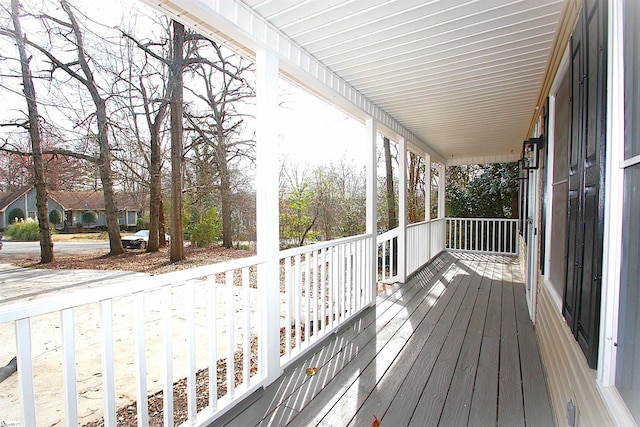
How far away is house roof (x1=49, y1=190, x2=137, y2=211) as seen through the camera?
5.38ft

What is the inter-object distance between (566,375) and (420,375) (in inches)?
38.5

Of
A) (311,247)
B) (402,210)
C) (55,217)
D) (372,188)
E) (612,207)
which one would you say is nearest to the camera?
(612,207)

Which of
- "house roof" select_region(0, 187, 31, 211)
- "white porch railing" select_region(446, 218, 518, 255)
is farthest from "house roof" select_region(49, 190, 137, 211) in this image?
"white porch railing" select_region(446, 218, 518, 255)

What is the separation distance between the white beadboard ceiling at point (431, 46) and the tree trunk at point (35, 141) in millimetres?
1167

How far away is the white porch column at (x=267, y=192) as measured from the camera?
2.17m

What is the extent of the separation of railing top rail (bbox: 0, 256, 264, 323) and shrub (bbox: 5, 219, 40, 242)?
37 cm

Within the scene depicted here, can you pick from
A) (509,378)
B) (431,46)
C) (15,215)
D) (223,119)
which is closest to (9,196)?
(15,215)

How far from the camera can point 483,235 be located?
8.33 m

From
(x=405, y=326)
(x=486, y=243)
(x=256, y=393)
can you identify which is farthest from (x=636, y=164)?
(x=486, y=243)

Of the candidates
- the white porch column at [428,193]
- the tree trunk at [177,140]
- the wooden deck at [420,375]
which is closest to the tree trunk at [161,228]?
the tree trunk at [177,140]

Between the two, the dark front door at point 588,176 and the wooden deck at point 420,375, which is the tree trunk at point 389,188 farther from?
the dark front door at point 588,176

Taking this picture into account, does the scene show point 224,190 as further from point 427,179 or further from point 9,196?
point 427,179

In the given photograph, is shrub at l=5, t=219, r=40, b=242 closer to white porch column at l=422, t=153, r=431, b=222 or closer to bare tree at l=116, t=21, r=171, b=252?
bare tree at l=116, t=21, r=171, b=252

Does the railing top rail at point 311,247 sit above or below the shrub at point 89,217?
below
